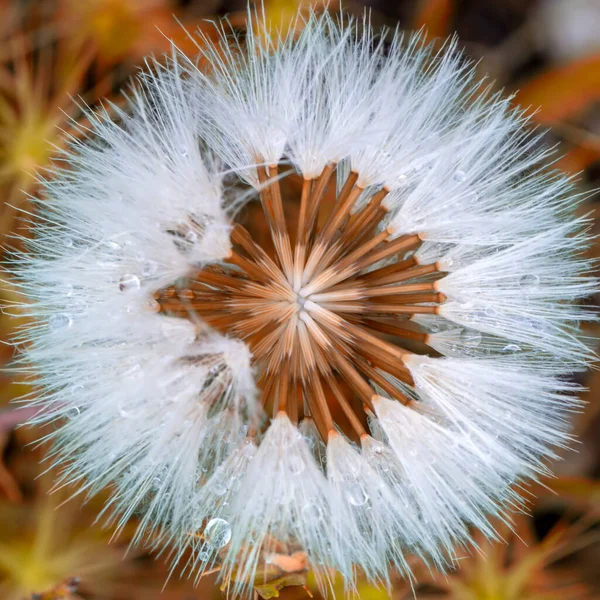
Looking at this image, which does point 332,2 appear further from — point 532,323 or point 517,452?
point 517,452

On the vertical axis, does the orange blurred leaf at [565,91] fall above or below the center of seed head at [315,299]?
above

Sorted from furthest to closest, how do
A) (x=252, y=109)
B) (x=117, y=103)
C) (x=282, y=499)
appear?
(x=117, y=103), (x=252, y=109), (x=282, y=499)

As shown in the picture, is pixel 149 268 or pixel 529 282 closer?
pixel 149 268

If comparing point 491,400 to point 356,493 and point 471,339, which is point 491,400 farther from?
point 356,493

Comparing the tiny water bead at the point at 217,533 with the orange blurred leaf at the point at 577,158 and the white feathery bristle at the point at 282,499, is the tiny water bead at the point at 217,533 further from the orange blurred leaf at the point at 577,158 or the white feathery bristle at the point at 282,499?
the orange blurred leaf at the point at 577,158

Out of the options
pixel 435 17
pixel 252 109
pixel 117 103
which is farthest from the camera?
pixel 435 17

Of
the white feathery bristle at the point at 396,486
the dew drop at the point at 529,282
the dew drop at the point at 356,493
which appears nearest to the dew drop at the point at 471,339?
the dew drop at the point at 529,282

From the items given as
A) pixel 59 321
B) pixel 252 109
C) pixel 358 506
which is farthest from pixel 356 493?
pixel 252 109

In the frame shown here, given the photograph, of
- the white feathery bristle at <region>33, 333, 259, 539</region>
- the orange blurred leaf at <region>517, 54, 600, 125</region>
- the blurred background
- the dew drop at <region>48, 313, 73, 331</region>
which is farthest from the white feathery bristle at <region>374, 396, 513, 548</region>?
the orange blurred leaf at <region>517, 54, 600, 125</region>
